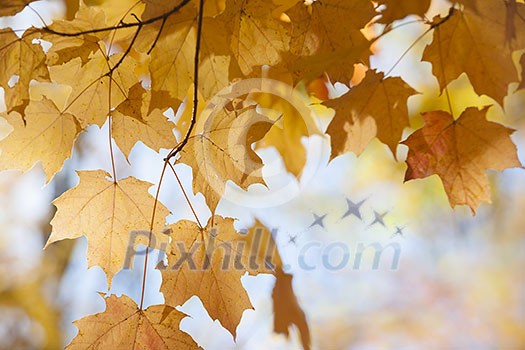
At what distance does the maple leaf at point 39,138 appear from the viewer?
817 millimetres

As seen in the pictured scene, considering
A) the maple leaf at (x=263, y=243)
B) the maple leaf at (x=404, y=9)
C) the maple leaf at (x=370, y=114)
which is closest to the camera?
the maple leaf at (x=404, y=9)

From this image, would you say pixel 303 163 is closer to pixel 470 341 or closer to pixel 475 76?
pixel 475 76

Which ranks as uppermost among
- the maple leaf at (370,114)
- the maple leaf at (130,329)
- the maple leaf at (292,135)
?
the maple leaf at (292,135)

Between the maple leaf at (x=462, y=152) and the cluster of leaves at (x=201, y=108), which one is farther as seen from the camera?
the maple leaf at (x=462, y=152)

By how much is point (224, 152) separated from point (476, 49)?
0.39 meters

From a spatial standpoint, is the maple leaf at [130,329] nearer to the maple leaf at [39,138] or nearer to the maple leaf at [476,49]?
the maple leaf at [39,138]

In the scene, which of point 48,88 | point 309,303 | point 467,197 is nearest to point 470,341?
point 309,303

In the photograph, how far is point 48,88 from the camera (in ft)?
8.66

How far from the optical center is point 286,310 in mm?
1171

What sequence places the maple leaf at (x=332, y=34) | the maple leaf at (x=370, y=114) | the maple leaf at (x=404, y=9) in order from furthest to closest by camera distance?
the maple leaf at (x=370, y=114) → the maple leaf at (x=332, y=34) → the maple leaf at (x=404, y=9)

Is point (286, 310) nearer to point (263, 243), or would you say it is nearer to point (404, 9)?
point (263, 243)

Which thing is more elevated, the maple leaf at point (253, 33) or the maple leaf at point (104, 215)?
the maple leaf at point (253, 33)

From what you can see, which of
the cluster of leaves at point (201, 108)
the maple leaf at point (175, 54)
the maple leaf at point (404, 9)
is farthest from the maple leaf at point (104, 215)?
the maple leaf at point (404, 9)

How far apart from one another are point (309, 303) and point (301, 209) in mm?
853
